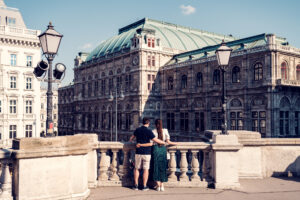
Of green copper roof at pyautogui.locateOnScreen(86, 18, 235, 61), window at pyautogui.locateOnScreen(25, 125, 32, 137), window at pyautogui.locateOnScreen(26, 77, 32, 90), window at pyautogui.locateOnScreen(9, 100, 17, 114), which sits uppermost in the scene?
green copper roof at pyautogui.locateOnScreen(86, 18, 235, 61)

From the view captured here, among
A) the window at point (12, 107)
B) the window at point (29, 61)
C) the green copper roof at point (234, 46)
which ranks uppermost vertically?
the green copper roof at point (234, 46)

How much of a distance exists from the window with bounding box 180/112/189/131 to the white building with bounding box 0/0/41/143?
70.3ft

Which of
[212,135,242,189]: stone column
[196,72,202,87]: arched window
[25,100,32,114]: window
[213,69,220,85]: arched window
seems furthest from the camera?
[25,100,32,114]: window

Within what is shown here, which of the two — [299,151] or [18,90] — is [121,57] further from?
[299,151]

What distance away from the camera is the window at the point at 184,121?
4452 centimetres

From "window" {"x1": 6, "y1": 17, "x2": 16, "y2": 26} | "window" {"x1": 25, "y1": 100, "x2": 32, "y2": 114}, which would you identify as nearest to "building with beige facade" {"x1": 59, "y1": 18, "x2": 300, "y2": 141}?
"window" {"x1": 25, "y1": 100, "x2": 32, "y2": 114}

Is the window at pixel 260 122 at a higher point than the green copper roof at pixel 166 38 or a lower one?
lower

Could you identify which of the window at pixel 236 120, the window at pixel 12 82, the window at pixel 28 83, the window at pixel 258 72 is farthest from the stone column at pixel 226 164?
the window at pixel 28 83

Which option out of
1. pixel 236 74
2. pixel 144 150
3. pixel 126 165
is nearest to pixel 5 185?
pixel 126 165

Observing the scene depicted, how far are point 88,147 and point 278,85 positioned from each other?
101 feet

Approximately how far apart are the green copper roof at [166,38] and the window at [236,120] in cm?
2047

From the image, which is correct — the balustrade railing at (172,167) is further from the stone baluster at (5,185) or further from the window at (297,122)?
the window at (297,122)

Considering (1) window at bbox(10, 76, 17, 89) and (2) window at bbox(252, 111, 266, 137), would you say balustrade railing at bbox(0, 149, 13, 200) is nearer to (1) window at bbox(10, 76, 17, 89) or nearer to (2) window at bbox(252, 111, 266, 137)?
(2) window at bbox(252, 111, 266, 137)

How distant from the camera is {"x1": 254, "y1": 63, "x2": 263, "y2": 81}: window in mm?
34853
